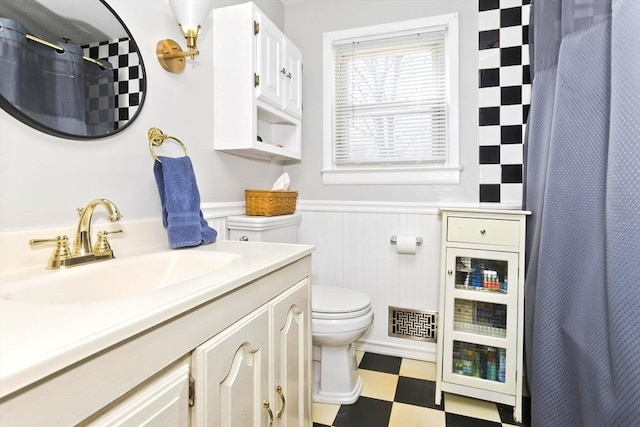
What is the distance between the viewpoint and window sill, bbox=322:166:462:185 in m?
1.93

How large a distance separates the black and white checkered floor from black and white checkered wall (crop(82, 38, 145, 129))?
1.45 meters

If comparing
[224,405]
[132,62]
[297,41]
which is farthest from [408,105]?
[224,405]

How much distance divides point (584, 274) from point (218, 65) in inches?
66.6

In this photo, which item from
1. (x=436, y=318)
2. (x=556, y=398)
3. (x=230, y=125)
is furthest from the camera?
(x=436, y=318)

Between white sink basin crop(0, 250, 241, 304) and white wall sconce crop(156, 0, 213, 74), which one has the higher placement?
white wall sconce crop(156, 0, 213, 74)

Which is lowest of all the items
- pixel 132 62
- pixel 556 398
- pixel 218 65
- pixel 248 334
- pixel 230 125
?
pixel 556 398

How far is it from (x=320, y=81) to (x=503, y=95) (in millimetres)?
1091

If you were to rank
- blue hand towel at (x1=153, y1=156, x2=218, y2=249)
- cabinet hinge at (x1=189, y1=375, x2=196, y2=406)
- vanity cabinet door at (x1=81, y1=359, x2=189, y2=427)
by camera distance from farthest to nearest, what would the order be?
1. blue hand towel at (x1=153, y1=156, x2=218, y2=249)
2. cabinet hinge at (x1=189, y1=375, x2=196, y2=406)
3. vanity cabinet door at (x1=81, y1=359, x2=189, y2=427)

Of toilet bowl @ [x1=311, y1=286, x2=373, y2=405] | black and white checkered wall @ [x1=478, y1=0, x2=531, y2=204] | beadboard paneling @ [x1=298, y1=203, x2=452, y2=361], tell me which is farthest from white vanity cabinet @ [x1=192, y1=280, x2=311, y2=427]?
black and white checkered wall @ [x1=478, y1=0, x2=531, y2=204]

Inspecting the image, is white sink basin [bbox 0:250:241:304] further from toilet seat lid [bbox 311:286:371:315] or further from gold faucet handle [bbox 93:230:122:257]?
toilet seat lid [bbox 311:286:371:315]

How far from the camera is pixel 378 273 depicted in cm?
207

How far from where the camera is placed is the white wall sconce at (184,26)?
→ 1232 mm

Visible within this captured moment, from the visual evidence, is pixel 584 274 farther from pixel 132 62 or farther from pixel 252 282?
pixel 132 62

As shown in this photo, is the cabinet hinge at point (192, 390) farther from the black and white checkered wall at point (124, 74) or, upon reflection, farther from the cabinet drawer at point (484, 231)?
the cabinet drawer at point (484, 231)
